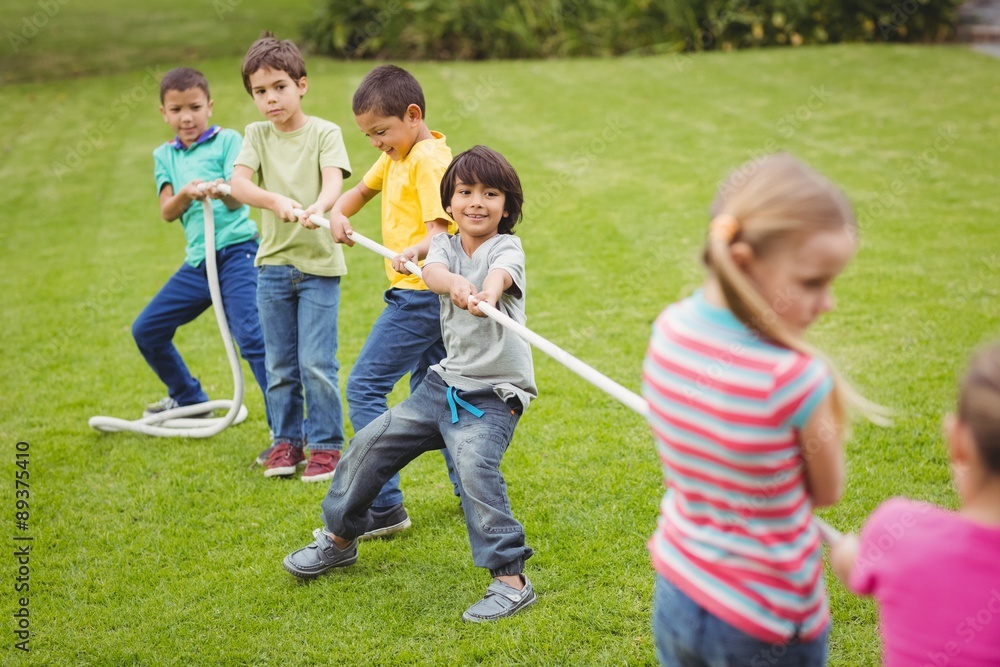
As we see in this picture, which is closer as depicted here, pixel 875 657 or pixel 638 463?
pixel 875 657

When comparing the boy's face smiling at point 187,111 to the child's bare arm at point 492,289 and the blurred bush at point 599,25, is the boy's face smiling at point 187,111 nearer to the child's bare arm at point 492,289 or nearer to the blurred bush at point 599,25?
the child's bare arm at point 492,289

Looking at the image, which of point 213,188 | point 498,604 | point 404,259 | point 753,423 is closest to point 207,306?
point 213,188

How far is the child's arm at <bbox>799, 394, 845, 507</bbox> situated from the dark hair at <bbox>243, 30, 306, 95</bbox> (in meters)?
3.22

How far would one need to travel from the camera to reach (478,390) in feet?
10.7

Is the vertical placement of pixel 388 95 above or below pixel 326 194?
above

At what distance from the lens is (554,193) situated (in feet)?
31.1

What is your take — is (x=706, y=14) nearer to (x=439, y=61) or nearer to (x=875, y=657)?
(x=439, y=61)

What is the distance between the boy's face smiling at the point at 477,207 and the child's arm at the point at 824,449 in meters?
1.72

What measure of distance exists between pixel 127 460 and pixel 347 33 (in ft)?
43.1

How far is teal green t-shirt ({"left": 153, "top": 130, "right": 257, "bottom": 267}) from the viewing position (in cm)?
486

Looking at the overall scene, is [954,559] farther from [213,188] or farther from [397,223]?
[213,188]

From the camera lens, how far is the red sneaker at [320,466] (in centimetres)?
451

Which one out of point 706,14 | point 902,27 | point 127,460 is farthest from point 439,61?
point 127,460

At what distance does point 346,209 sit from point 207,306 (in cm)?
138
